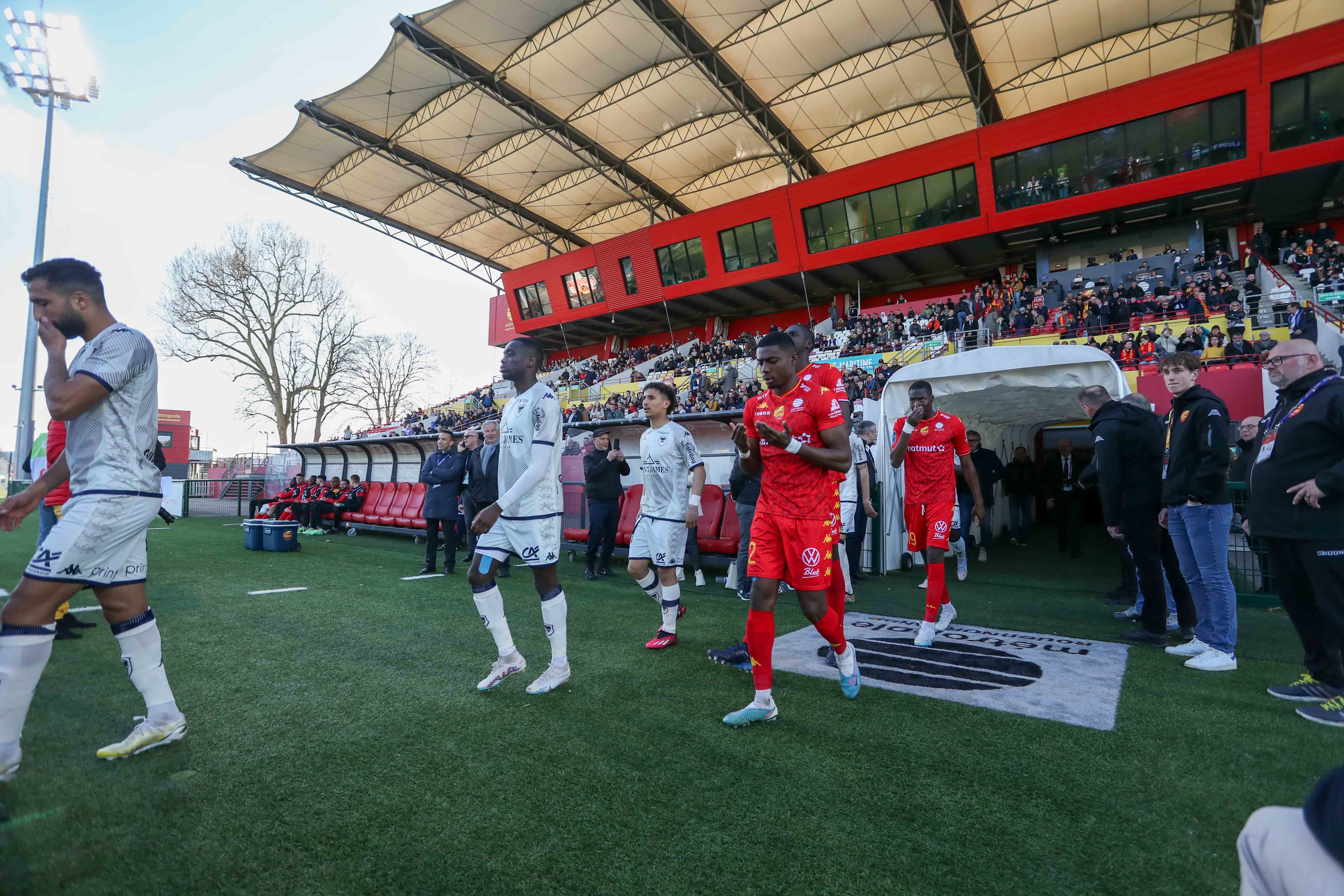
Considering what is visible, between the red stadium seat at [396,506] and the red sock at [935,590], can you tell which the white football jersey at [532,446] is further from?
the red stadium seat at [396,506]

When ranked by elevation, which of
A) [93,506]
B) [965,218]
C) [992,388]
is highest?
[965,218]

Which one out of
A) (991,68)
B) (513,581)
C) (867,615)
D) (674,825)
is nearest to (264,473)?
(513,581)

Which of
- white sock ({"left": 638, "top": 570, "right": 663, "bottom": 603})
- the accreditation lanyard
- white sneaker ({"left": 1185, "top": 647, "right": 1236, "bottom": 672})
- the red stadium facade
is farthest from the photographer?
the red stadium facade

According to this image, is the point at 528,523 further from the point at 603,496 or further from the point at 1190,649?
the point at 1190,649

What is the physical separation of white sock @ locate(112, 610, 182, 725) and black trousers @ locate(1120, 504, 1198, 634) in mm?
6396

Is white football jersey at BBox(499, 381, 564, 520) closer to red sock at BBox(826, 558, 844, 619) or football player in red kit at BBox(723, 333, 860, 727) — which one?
football player in red kit at BBox(723, 333, 860, 727)

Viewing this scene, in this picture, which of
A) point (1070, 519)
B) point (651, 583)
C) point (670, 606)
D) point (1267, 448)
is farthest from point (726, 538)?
point (1070, 519)

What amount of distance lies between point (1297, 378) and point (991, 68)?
25.4 metres

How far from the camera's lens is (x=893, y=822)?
2.29 m

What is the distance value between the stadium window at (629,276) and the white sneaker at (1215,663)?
32.2 metres

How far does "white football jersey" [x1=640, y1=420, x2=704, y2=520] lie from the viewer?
5.52 meters

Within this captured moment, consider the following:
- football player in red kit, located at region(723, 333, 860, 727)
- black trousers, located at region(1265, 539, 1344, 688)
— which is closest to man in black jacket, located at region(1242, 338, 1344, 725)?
black trousers, located at region(1265, 539, 1344, 688)

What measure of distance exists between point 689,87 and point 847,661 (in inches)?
1018

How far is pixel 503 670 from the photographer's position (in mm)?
3842
